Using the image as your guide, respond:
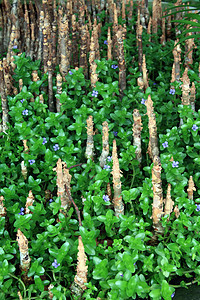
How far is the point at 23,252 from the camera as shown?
174 cm

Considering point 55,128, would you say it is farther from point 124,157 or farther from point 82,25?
point 82,25

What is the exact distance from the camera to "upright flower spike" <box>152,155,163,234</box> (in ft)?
6.06

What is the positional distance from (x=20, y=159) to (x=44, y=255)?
0.76 meters

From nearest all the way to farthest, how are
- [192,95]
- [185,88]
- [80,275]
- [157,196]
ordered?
1. [80,275]
2. [157,196]
3. [185,88]
4. [192,95]

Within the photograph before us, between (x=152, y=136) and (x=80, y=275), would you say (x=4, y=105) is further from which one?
(x=80, y=275)

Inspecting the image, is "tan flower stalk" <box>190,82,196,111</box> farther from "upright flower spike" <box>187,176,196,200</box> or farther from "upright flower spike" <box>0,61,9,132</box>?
"upright flower spike" <box>0,61,9,132</box>

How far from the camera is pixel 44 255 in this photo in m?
1.92

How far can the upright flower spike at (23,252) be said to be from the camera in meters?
1.68

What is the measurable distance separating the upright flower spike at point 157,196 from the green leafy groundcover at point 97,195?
0.05 metres

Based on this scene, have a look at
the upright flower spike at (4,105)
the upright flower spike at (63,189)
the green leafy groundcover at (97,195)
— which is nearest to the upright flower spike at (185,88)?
the green leafy groundcover at (97,195)

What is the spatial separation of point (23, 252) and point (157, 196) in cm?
74

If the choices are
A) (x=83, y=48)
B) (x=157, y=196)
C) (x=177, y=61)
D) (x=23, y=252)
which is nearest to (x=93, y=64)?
(x=83, y=48)

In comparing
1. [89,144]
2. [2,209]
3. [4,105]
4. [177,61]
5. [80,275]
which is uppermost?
[177,61]

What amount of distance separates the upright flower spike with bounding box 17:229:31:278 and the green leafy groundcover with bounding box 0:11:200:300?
0.14 feet
